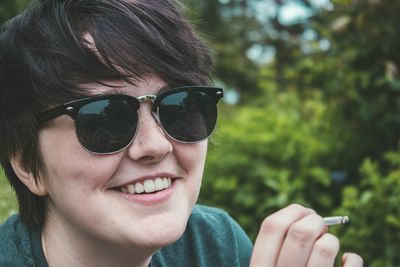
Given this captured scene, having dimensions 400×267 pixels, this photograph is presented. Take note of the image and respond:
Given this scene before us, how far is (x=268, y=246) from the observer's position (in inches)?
64.4

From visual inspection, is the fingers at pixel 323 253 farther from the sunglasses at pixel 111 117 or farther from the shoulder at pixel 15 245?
the shoulder at pixel 15 245

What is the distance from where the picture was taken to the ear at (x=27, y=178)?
6.23ft

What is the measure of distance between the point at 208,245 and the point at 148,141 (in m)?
0.73

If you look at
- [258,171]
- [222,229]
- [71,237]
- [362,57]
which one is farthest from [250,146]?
[71,237]

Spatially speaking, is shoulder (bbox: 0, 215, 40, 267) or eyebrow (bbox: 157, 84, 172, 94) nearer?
eyebrow (bbox: 157, 84, 172, 94)

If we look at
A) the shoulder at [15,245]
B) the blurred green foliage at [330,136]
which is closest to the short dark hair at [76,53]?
the shoulder at [15,245]

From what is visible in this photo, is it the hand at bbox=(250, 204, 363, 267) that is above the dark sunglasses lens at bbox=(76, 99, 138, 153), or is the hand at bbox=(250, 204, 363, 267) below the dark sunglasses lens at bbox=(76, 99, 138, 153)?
below

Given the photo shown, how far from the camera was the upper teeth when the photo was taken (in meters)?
1.71

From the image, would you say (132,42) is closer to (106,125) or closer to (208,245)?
A: (106,125)

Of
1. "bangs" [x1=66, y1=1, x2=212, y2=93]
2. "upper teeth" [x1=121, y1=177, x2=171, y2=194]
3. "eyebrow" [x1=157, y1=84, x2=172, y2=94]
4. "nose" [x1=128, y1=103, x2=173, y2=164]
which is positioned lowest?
"upper teeth" [x1=121, y1=177, x2=171, y2=194]

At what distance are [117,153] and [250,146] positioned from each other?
90.9 inches

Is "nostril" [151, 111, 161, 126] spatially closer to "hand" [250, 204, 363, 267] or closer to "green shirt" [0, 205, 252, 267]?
"hand" [250, 204, 363, 267]

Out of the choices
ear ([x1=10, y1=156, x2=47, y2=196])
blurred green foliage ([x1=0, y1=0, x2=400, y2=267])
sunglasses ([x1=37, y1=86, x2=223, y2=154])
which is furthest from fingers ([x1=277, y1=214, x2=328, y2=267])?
blurred green foliage ([x1=0, y1=0, x2=400, y2=267])

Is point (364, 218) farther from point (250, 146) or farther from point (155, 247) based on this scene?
point (155, 247)
